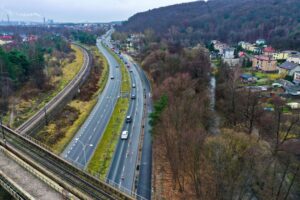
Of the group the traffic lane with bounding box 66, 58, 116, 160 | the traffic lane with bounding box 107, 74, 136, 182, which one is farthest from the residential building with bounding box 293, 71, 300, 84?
the traffic lane with bounding box 107, 74, 136, 182

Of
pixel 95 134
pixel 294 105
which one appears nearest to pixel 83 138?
pixel 95 134

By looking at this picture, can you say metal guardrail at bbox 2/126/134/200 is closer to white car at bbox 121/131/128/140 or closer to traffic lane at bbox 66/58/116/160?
traffic lane at bbox 66/58/116/160

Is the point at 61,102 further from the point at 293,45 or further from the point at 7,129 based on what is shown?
the point at 293,45

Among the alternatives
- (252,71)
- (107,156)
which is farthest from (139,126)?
(252,71)

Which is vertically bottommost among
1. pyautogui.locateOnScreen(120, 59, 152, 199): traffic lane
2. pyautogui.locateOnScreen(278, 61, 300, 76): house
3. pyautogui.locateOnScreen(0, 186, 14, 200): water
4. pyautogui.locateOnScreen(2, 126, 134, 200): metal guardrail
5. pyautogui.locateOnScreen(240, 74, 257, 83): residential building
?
pyautogui.locateOnScreen(120, 59, 152, 199): traffic lane

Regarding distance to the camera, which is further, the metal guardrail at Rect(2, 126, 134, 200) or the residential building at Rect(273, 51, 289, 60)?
the residential building at Rect(273, 51, 289, 60)

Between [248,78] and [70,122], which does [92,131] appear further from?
[248,78]

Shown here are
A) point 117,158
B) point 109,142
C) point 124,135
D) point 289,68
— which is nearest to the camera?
A: point 117,158
